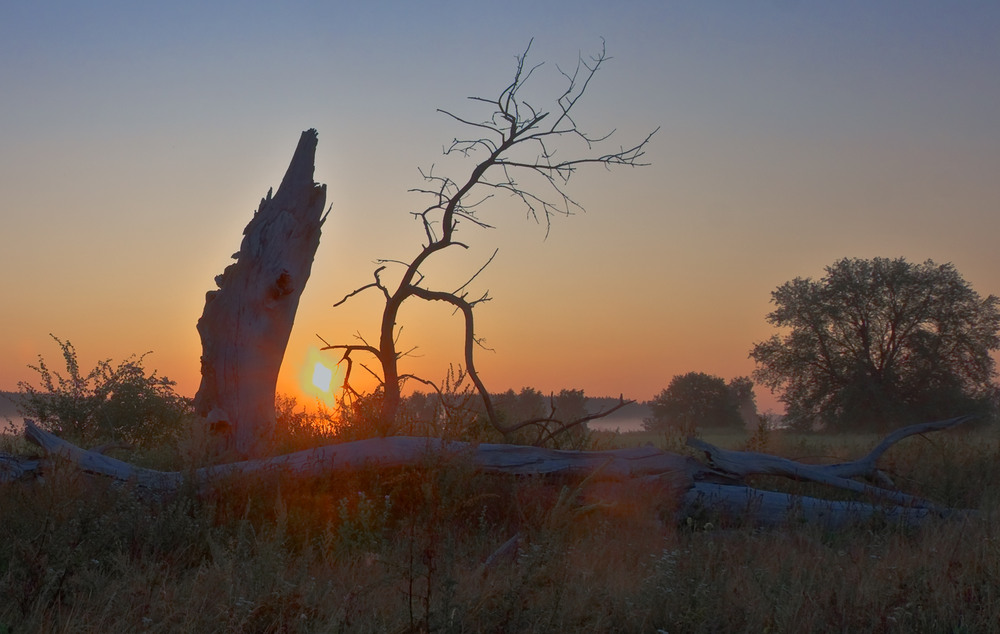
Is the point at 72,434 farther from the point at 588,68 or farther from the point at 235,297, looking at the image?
the point at 588,68

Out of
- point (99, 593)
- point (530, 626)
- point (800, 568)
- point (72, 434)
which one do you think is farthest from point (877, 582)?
point (72, 434)

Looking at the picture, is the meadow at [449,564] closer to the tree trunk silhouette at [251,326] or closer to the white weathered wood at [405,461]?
the white weathered wood at [405,461]

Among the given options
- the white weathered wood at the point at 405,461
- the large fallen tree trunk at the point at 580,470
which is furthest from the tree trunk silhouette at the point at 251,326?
the large fallen tree trunk at the point at 580,470

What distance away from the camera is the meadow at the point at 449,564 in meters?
4.19

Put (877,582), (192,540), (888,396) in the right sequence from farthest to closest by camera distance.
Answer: (888,396), (192,540), (877,582)

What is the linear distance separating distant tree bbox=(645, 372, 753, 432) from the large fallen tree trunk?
107 ft

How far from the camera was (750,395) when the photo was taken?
4506 cm

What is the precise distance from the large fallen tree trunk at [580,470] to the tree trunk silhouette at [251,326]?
7.80ft

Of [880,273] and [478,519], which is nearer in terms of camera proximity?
[478,519]

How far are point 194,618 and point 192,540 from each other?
1.88 metres

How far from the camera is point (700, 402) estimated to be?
41.6 m

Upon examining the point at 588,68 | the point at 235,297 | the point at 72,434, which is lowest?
the point at 72,434

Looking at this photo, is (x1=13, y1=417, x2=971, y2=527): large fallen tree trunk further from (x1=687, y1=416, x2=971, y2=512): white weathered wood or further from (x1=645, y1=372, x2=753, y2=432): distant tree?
(x1=645, y1=372, x2=753, y2=432): distant tree

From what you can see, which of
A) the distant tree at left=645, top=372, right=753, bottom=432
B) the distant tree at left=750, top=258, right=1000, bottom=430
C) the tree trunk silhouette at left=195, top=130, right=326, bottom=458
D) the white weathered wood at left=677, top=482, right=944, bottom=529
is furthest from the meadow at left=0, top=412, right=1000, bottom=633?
the distant tree at left=645, top=372, right=753, bottom=432
